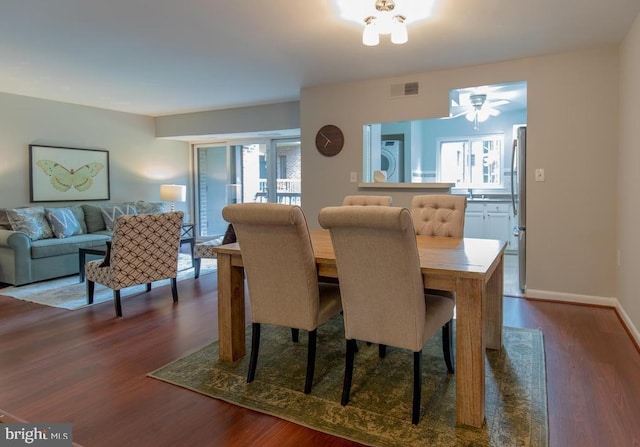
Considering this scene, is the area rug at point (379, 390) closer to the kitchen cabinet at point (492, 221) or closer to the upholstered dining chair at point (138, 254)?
the upholstered dining chair at point (138, 254)

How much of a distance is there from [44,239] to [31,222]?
24 cm

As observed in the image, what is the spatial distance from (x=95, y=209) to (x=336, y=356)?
179 inches

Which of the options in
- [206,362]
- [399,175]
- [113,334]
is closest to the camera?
[206,362]

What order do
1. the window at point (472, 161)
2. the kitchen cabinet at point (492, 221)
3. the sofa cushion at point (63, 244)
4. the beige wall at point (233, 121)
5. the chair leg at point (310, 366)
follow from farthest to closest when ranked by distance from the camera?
1. the window at point (472, 161)
2. the kitchen cabinet at point (492, 221)
3. the beige wall at point (233, 121)
4. the sofa cushion at point (63, 244)
5. the chair leg at point (310, 366)

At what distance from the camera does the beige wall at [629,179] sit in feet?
9.61

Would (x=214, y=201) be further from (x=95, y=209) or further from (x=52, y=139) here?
(x=52, y=139)

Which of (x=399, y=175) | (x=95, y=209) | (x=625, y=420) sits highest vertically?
(x=399, y=175)

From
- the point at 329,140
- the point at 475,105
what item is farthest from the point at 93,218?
the point at 475,105

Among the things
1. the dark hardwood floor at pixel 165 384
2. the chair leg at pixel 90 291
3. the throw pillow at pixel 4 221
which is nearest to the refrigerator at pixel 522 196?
the dark hardwood floor at pixel 165 384

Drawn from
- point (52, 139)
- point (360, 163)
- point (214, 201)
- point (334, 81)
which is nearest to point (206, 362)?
point (360, 163)

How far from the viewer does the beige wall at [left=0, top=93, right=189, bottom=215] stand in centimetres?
527

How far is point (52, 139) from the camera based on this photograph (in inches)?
224

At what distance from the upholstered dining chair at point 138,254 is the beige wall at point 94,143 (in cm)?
256

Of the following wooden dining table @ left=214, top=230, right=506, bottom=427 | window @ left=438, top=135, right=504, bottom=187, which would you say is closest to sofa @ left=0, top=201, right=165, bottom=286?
wooden dining table @ left=214, top=230, right=506, bottom=427
